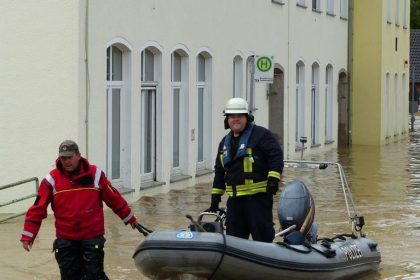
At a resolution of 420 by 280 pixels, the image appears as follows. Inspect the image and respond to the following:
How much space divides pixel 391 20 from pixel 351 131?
17.2 ft

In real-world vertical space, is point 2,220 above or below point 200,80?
below

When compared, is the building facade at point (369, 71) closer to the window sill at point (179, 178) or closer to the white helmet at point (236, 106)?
the window sill at point (179, 178)

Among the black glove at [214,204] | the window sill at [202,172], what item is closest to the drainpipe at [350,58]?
the window sill at [202,172]

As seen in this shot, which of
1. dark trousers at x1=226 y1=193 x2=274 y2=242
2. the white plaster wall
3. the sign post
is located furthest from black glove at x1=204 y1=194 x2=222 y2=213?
the sign post

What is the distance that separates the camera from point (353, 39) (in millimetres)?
39750

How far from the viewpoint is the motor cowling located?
1247 centimetres

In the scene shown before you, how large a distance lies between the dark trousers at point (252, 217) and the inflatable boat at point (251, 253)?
0.20 metres

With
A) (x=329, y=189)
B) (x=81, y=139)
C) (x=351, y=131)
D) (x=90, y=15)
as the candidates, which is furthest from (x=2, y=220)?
(x=351, y=131)

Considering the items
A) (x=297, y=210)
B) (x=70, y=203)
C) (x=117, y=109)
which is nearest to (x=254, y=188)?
(x=297, y=210)

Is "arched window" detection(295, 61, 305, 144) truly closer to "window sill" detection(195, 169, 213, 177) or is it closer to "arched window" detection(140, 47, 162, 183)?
"window sill" detection(195, 169, 213, 177)

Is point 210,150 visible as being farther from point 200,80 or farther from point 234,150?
point 234,150

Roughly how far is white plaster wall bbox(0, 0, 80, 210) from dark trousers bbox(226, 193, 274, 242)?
626 centimetres

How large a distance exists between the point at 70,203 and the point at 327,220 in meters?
8.74

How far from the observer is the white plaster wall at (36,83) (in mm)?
17859
